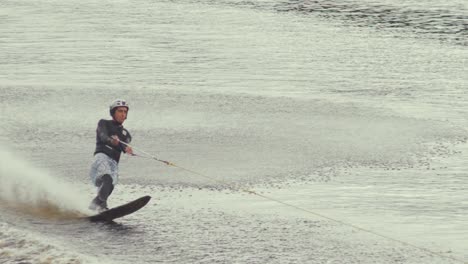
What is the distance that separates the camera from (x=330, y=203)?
598 inches

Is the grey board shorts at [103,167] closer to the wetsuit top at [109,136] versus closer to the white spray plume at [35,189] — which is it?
the wetsuit top at [109,136]

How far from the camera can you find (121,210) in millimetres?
13734

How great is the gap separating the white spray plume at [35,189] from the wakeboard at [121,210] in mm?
735

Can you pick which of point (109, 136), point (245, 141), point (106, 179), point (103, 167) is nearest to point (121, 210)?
point (106, 179)

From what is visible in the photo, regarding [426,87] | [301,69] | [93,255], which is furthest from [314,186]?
[301,69]

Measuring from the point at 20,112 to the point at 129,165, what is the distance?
631 centimetres

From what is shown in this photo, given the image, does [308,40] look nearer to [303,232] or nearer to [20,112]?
[20,112]

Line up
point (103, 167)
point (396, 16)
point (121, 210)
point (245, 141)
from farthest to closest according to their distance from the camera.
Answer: point (396, 16), point (245, 141), point (103, 167), point (121, 210)

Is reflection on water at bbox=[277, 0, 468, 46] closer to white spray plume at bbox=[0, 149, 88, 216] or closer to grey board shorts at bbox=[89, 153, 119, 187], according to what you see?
white spray plume at bbox=[0, 149, 88, 216]

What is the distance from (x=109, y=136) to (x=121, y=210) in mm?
1147

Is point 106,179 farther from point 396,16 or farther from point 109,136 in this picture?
point 396,16

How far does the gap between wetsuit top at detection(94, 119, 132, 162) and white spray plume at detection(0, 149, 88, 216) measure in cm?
104

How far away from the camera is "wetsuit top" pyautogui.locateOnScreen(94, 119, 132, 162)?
1405cm

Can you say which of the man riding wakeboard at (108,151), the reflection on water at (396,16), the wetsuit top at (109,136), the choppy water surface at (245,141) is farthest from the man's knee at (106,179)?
the reflection on water at (396,16)
